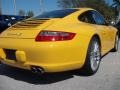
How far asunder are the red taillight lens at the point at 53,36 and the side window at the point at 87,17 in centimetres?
104

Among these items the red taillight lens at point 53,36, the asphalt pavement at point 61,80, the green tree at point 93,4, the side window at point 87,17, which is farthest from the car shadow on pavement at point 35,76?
the green tree at point 93,4

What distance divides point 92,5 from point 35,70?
63.5m

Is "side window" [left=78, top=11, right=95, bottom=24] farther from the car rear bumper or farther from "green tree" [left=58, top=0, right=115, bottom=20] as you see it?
"green tree" [left=58, top=0, right=115, bottom=20]

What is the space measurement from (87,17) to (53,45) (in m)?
1.77

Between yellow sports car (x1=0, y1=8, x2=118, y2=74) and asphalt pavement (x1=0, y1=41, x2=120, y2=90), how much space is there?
0.26m

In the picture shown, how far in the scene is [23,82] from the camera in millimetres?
5344

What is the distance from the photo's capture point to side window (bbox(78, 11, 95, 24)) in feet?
20.1

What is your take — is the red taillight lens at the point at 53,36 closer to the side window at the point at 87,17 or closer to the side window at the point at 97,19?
the side window at the point at 87,17

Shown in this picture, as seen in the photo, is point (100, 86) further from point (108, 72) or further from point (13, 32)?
point (13, 32)

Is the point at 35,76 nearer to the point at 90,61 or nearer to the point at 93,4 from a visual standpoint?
the point at 90,61

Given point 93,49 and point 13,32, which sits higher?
point 13,32

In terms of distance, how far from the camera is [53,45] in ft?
16.1

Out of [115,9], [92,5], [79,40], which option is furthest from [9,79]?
[115,9]

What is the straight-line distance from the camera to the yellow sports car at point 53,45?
4.96 metres
